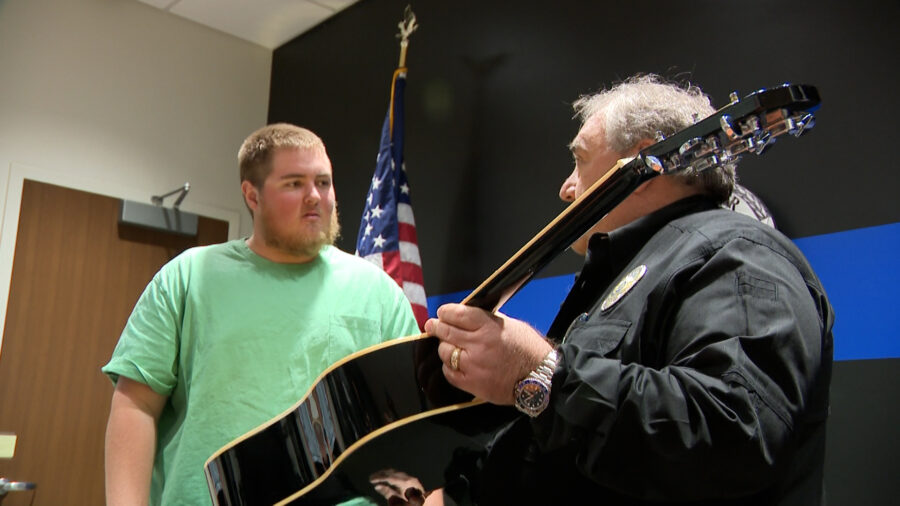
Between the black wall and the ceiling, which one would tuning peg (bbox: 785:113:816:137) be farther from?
the ceiling

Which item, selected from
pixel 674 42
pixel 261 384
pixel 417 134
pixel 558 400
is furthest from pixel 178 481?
pixel 417 134

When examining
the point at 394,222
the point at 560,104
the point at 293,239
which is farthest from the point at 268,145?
the point at 560,104

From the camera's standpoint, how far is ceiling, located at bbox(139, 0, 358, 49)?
4.21 metres

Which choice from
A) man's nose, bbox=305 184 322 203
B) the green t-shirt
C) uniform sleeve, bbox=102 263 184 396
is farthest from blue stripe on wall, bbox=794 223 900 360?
uniform sleeve, bbox=102 263 184 396

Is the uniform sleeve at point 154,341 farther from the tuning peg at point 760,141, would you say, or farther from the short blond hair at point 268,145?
the tuning peg at point 760,141

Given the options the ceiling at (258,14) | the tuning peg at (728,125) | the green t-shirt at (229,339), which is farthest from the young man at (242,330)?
the ceiling at (258,14)

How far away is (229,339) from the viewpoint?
180 centimetres

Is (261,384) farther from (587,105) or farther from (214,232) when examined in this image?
(214,232)

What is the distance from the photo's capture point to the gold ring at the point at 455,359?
3.14 ft

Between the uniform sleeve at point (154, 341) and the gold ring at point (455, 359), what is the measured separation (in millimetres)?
1001

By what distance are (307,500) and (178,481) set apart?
59 centimetres

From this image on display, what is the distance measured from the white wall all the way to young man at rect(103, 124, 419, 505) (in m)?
2.22

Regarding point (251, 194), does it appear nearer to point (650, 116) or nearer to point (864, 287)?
point (650, 116)

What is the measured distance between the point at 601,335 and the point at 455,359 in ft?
0.61
